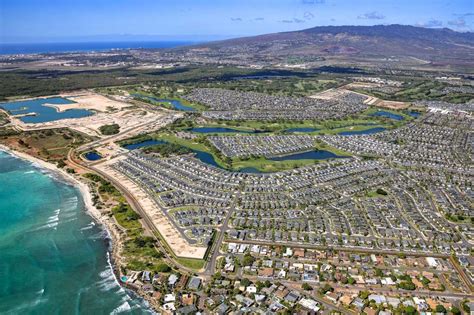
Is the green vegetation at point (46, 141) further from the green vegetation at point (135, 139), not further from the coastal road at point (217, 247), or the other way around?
the coastal road at point (217, 247)

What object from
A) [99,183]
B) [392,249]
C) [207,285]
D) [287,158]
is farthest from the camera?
[287,158]

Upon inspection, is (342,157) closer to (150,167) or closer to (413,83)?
(150,167)

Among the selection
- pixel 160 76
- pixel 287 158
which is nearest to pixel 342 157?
pixel 287 158

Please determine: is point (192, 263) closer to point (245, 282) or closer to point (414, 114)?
point (245, 282)

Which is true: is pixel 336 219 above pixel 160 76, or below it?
below

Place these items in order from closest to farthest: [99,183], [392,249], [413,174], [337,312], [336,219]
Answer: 1. [337,312]
2. [392,249]
3. [336,219]
4. [99,183]
5. [413,174]

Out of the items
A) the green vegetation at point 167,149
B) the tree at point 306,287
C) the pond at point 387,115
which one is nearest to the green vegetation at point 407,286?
the tree at point 306,287

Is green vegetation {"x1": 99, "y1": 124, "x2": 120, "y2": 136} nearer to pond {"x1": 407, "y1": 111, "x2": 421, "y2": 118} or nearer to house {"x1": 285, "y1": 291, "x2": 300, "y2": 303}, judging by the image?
house {"x1": 285, "y1": 291, "x2": 300, "y2": 303}

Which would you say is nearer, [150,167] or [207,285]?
[207,285]
